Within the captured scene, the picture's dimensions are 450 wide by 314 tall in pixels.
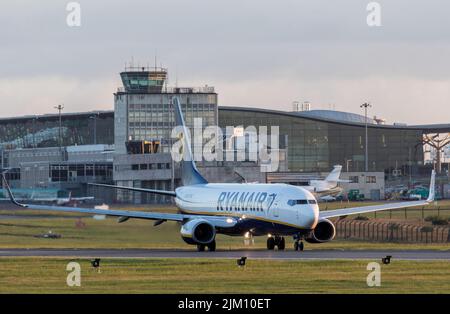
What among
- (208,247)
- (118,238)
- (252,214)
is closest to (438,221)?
(118,238)

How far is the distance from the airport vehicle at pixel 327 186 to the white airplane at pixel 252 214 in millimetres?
100301

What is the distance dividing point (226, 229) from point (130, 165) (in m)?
116

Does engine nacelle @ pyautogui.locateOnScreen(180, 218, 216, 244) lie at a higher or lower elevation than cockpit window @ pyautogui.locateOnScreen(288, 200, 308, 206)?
lower

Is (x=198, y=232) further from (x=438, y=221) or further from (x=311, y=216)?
(x=438, y=221)

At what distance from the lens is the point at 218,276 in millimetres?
50500

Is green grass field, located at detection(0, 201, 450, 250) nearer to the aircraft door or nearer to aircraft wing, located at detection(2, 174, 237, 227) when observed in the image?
aircraft wing, located at detection(2, 174, 237, 227)

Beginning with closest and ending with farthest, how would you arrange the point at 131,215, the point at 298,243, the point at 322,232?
the point at 298,243, the point at 322,232, the point at 131,215

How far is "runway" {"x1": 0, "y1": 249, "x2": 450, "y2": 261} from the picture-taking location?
202 feet

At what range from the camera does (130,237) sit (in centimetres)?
8269

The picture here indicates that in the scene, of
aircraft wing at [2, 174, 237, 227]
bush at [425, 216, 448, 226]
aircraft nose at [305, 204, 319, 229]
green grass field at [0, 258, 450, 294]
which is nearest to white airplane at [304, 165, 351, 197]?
bush at [425, 216, 448, 226]

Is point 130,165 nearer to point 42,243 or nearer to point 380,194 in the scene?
point 380,194

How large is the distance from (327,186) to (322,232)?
11196 centimetres

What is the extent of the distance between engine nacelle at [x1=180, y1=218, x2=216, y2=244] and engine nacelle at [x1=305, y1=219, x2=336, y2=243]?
574cm
